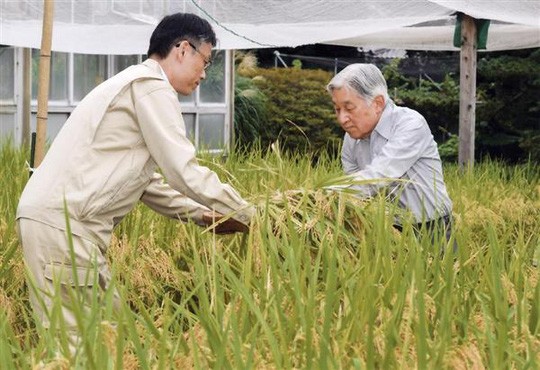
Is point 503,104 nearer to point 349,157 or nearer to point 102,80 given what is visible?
point 102,80

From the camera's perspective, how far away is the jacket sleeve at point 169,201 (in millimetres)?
2850

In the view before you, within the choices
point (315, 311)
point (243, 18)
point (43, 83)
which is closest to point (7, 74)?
point (243, 18)

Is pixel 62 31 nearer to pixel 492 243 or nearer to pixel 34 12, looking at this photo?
pixel 34 12

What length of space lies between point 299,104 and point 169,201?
1149 cm

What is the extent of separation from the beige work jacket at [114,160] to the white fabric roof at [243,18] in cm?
420

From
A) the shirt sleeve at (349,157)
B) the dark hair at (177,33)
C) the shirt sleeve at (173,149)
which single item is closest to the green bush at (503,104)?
the shirt sleeve at (349,157)

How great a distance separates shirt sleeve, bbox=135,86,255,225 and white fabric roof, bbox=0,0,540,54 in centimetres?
421

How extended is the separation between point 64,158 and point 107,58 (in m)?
7.37

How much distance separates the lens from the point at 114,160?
2.52 metres

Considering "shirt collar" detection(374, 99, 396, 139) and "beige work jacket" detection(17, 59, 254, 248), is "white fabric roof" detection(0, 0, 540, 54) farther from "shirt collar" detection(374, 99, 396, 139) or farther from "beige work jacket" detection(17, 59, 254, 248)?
"beige work jacket" detection(17, 59, 254, 248)

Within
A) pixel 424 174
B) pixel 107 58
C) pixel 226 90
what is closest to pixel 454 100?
pixel 226 90

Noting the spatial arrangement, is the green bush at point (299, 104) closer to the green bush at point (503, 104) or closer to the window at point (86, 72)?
the green bush at point (503, 104)

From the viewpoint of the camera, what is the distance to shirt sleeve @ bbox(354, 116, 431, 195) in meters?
3.10

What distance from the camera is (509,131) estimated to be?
12664 mm
